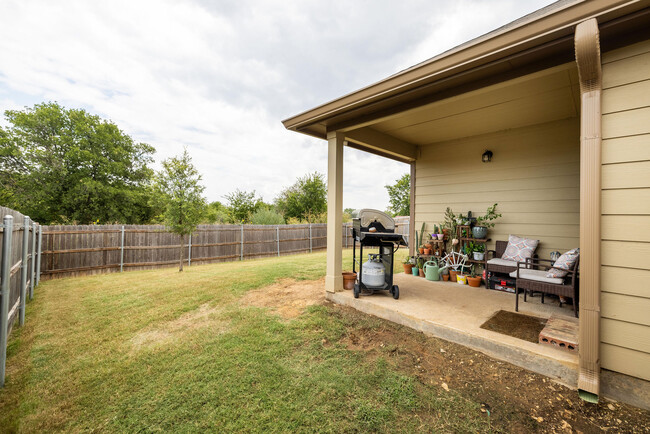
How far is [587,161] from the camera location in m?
1.71

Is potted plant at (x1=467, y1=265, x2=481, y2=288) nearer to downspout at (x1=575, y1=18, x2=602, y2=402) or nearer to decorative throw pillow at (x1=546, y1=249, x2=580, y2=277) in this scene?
decorative throw pillow at (x1=546, y1=249, x2=580, y2=277)

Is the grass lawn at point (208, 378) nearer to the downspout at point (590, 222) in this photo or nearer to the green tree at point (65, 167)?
the downspout at point (590, 222)

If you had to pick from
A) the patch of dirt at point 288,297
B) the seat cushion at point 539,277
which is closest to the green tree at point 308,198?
the patch of dirt at point 288,297

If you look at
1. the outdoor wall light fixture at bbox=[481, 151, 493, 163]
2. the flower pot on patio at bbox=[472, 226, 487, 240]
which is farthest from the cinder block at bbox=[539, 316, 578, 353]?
the outdoor wall light fixture at bbox=[481, 151, 493, 163]

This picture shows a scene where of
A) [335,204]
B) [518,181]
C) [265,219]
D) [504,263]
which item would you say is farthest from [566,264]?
[265,219]

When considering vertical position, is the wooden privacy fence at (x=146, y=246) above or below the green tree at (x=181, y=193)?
below

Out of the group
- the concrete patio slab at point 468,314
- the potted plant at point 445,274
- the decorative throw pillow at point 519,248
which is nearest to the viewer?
the concrete patio slab at point 468,314

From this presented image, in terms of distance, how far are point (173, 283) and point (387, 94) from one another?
5.36 metres

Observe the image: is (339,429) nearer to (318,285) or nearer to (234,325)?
→ (234,325)

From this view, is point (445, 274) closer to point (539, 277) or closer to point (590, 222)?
point (539, 277)

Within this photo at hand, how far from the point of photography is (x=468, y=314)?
2857 mm

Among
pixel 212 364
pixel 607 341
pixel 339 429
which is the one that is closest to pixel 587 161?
pixel 607 341

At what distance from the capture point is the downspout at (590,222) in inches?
65.3

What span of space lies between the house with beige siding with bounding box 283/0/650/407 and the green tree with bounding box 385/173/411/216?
759 inches
